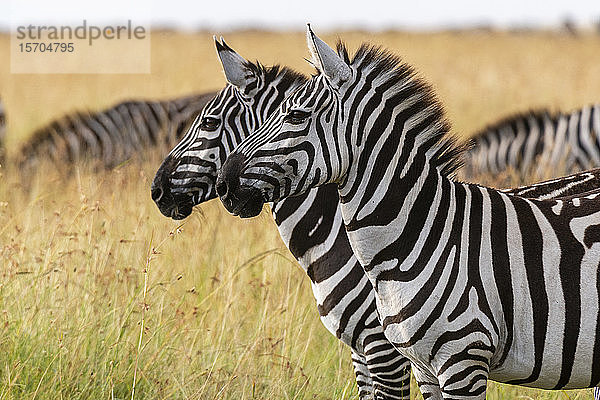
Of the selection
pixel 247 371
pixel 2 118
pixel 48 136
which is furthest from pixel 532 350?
pixel 2 118

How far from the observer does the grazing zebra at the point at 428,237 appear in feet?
10.8

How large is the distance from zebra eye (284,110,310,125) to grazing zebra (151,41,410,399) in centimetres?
102

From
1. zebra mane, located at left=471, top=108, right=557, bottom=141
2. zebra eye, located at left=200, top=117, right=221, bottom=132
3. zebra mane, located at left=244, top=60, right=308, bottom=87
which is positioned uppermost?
zebra mane, located at left=471, top=108, right=557, bottom=141

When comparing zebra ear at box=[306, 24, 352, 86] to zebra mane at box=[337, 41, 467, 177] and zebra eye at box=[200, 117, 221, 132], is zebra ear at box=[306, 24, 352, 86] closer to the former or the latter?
zebra mane at box=[337, 41, 467, 177]

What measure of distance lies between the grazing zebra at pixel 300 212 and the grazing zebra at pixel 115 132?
252 inches

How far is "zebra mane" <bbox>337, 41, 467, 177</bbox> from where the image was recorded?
349 centimetres

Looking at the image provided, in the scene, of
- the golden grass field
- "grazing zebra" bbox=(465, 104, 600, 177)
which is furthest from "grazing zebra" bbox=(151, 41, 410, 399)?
"grazing zebra" bbox=(465, 104, 600, 177)

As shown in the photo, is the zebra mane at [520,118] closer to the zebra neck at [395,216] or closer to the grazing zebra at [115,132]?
the grazing zebra at [115,132]

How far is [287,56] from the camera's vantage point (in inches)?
1210

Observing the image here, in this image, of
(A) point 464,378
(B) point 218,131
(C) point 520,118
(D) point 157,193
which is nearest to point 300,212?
(B) point 218,131

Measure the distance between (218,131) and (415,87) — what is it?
1256 mm

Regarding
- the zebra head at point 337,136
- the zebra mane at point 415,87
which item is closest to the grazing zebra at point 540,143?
the zebra mane at point 415,87

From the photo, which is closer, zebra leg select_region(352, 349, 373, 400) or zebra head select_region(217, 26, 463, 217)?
zebra head select_region(217, 26, 463, 217)

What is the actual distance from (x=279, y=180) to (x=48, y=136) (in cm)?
881
